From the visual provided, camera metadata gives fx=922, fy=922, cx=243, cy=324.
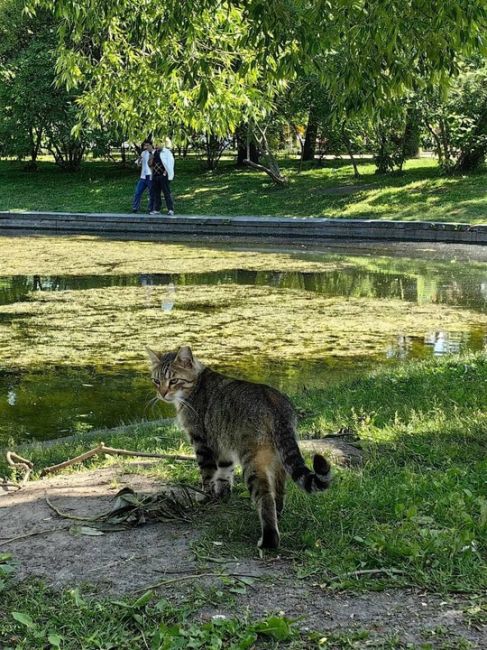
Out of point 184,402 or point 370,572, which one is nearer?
point 370,572

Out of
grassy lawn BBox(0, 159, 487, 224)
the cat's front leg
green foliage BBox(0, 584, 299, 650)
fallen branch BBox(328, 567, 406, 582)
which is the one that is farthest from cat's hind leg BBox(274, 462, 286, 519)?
grassy lawn BBox(0, 159, 487, 224)

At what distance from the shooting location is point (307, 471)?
12.7 feet

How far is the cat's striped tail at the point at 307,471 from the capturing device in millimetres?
3697

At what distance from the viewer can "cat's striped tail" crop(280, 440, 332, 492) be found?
3697 mm

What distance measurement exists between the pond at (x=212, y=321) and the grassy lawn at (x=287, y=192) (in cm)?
458

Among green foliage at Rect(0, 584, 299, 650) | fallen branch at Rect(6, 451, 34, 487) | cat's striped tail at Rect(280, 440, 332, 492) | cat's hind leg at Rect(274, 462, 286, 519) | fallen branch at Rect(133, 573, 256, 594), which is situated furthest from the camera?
fallen branch at Rect(6, 451, 34, 487)

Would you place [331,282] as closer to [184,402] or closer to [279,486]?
[184,402]

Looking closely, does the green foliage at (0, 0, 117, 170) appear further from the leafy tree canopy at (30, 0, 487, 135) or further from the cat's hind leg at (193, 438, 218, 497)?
the cat's hind leg at (193, 438, 218, 497)

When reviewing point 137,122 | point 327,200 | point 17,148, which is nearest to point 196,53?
point 137,122

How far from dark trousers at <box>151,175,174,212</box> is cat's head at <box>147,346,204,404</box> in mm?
20405

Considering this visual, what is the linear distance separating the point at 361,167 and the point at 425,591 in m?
27.7

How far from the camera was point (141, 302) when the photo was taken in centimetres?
1338

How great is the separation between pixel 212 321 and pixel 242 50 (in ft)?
12.1

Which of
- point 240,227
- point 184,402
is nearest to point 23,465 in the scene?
point 184,402
